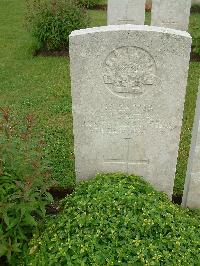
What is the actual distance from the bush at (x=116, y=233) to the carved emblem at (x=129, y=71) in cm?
86

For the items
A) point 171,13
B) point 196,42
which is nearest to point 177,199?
point 196,42

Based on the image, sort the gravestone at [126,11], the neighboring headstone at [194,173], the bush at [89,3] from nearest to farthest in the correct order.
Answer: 1. the neighboring headstone at [194,173]
2. the gravestone at [126,11]
3. the bush at [89,3]

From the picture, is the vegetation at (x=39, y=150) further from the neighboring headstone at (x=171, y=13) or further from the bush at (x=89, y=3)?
the bush at (x=89, y=3)

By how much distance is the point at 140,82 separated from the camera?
3.48 metres

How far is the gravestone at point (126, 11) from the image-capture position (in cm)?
766

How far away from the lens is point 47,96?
679 cm

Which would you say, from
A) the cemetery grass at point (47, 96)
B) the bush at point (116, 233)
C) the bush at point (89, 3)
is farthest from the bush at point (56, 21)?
the bush at point (116, 233)

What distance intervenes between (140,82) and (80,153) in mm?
936

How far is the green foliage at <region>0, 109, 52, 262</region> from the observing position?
3.21 m

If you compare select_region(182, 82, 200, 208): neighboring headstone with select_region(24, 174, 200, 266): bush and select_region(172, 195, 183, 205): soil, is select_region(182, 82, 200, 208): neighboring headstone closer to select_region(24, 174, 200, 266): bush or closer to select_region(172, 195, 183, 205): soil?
select_region(172, 195, 183, 205): soil

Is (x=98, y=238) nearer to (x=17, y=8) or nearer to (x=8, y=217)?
(x=8, y=217)

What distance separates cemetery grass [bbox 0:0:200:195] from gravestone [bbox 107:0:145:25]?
1.30m

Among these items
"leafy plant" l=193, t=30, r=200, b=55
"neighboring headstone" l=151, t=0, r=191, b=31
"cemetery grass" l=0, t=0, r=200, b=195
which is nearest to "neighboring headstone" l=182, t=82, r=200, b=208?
"cemetery grass" l=0, t=0, r=200, b=195

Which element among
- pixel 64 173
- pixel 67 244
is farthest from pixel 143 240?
pixel 64 173
